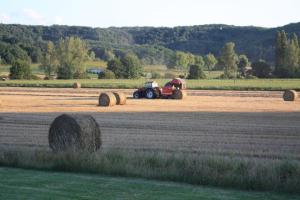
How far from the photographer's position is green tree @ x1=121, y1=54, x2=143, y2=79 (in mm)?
100562

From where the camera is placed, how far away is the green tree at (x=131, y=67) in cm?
10056

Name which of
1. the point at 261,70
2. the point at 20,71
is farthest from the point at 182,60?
the point at 20,71

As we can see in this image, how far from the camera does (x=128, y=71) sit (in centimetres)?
10194

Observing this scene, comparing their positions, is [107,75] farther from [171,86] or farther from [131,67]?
[171,86]

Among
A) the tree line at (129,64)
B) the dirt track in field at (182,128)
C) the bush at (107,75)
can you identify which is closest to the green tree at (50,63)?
the tree line at (129,64)

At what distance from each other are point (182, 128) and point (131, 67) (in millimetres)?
79603

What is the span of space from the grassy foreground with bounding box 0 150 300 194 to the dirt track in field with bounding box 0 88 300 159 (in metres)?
3.38

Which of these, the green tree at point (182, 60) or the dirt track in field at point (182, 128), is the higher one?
the green tree at point (182, 60)

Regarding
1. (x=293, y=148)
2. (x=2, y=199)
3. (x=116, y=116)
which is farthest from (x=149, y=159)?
(x=116, y=116)

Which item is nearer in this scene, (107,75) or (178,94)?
(178,94)

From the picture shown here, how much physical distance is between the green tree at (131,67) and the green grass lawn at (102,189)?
89569mm

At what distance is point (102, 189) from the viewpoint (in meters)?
9.70

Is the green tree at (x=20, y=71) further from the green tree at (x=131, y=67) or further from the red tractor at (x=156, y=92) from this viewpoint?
the red tractor at (x=156, y=92)

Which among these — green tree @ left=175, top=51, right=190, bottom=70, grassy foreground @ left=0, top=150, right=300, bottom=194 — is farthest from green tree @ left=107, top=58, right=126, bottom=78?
grassy foreground @ left=0, top=150, right=300, bottom=194
